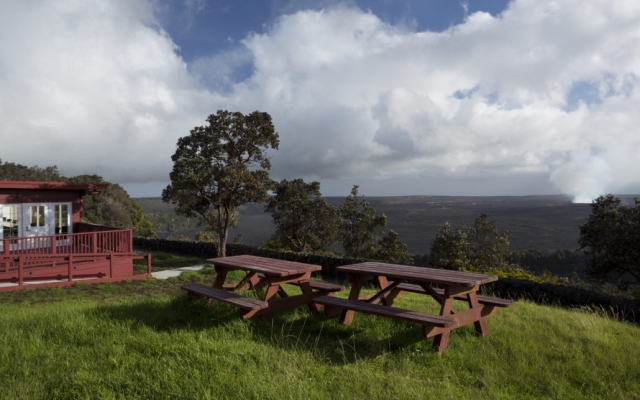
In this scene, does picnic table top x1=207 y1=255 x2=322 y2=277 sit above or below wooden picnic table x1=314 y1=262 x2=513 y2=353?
above

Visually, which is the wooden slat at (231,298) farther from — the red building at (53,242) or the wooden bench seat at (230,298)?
the red building at (53,242)

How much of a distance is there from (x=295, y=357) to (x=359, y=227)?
15273 millimetres

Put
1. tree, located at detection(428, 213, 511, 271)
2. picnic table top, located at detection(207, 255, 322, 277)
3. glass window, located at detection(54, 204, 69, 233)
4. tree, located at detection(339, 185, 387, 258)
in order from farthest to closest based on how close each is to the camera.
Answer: tree, located at detection(339, 185, 387, 258), tree, located at detection(428, 213, 511, 271), glass window, located at detection(54, 204, 69, 233), picnic table top, located at detection(207, 255, 322, 277)

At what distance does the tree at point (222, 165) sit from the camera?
→ 15.6 metres

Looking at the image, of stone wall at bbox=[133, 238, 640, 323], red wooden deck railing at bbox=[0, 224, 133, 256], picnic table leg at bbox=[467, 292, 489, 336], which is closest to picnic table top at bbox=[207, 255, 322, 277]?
picnic table leg at bbox=[467, 292, 489, 336]

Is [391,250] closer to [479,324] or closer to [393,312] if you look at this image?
[479,324]

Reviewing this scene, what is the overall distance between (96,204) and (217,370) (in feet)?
118

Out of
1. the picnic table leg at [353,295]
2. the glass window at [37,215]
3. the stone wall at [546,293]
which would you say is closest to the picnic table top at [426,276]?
the picnic table leg at [353,295]

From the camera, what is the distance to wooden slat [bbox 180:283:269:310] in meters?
4.67

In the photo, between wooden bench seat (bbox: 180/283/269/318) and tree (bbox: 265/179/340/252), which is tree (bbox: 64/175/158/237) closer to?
tree (bbox: 265/179/340/252)

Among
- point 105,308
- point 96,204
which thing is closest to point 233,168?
point 105,308

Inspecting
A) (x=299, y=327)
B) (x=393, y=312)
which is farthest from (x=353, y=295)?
(x=393, y=312)

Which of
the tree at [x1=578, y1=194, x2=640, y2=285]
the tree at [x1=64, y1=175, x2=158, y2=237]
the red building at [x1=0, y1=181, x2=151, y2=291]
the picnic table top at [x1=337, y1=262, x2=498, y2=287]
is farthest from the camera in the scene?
the tree at [x1=64, y1=175, x2=158, y2=237]

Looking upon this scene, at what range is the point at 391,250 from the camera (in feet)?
59.0
